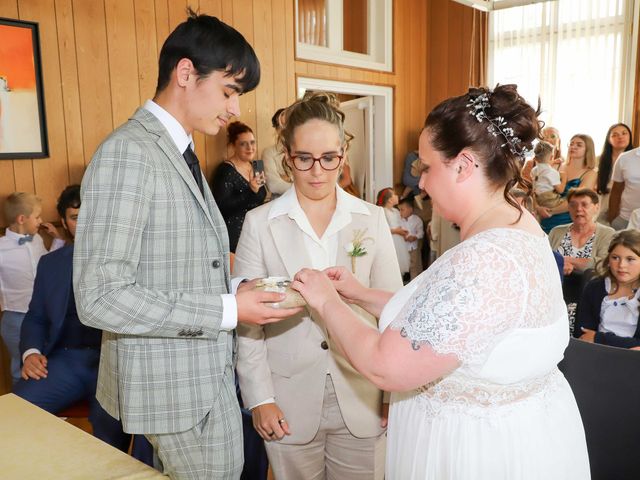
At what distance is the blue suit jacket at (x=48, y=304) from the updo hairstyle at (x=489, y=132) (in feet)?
6.63

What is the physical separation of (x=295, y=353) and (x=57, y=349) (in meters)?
1.58

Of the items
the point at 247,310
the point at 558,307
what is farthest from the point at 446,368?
the point at 247,310

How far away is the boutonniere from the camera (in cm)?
171

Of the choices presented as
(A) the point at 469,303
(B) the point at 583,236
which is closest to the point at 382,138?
(B) the point at 583,236

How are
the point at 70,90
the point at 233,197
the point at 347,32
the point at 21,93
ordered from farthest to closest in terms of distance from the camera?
the point at 347,32 → the point at 233,197 → the point at 70,90 → the point at 21,93

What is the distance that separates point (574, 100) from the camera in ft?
23.5

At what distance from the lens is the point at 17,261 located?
11.4 ft

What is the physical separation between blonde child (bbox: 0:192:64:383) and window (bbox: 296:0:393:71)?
10.7 ft

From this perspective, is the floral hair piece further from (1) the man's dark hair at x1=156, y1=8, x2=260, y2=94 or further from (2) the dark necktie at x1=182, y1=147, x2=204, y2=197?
(2) the dark necktie at x1=182, y1=147, x2=204, y2=197

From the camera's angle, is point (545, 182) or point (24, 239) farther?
point (545, 182)

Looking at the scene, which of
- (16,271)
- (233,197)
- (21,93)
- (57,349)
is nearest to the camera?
(57,349)

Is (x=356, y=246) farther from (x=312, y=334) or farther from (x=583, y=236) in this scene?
(x=583, y=236)

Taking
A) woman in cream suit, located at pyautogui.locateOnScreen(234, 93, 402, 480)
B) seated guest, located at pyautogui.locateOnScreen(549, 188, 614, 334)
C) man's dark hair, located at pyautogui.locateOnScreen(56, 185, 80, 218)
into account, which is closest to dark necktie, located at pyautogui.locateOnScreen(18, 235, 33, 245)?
man's dark hair, located at pyautogui.locateOnScreen(56, 185, 80, 218)

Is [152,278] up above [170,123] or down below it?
below
